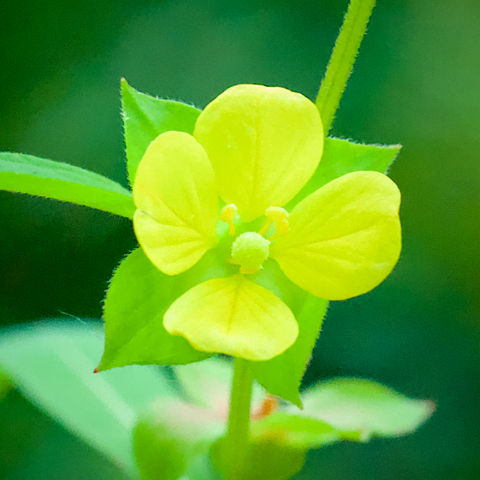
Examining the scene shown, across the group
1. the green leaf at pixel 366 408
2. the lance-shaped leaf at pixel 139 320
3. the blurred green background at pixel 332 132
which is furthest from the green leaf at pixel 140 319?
the blurred green background at pixel 332 132

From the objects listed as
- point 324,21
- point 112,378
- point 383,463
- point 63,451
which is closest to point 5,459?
point 63,451

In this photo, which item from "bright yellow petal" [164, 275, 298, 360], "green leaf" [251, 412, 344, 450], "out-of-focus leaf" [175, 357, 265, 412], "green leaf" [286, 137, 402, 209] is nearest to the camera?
"bright yellow petal" [164, 275, 298, 360]

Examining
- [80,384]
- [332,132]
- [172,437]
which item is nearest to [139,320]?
[172,437]

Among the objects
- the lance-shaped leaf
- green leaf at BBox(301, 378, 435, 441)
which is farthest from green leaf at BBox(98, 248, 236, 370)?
green leaf at BBox(301, 378, 435, 441)

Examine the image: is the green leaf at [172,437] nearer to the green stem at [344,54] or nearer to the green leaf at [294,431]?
the green leaf at [294,431]

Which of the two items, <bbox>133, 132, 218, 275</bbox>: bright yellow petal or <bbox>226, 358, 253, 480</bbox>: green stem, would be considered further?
<bbox>226, 358, 253, 480</bbox>: green stem

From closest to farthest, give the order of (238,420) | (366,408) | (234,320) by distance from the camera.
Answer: (234,320) < (238,420) < (366,408)

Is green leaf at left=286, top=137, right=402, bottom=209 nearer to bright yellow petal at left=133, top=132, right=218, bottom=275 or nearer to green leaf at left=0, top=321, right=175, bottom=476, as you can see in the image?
bright yellow petal at left=133, top=132, right=218, bottom=275

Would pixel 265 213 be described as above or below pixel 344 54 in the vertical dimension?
below

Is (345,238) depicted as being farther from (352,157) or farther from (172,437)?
(172,437)
